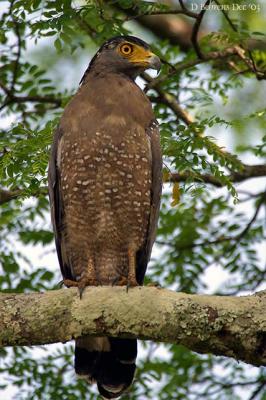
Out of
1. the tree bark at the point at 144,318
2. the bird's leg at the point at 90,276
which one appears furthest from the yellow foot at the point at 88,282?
the tree bark at the point at 144,318

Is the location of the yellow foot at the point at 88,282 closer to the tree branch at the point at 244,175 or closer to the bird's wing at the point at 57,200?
the bird's wing at the point at 57,200

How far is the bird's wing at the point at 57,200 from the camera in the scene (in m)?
6.18

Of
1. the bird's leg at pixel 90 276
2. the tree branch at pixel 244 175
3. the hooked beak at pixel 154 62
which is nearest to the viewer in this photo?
the bird's leg at pixel 90 276

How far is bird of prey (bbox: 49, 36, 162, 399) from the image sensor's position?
596 cm

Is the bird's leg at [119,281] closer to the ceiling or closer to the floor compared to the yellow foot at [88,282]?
closer to the floor

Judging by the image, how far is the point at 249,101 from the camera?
33.6 feet

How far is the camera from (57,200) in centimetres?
623

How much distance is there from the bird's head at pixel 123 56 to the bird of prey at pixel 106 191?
0.44 m

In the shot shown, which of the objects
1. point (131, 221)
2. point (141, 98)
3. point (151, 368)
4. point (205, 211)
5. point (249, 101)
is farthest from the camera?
point (249, 101)

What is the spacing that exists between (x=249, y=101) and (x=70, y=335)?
6.02 m

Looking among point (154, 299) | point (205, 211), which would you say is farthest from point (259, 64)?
point (154, 299)

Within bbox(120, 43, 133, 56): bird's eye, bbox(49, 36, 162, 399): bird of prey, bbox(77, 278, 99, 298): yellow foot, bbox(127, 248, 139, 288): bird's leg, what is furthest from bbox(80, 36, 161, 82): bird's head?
bbox(77, 278, 99, 298): yellow foot

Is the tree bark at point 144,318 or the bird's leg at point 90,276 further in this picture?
the bird's leg at point 90,276

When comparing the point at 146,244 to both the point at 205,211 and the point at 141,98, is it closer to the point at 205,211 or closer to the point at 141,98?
the point at 141,98
